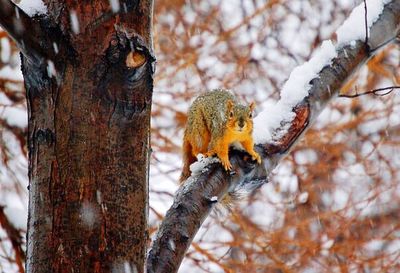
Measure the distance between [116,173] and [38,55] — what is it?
0.21 metres

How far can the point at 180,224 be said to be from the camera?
1.17m

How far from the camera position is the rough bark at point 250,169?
3.71 ft

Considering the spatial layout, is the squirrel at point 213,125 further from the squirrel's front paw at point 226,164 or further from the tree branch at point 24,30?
the tree branch at point 24,30

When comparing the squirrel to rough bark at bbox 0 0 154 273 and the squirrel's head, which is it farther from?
rough bark at bbox 0 0 154 273

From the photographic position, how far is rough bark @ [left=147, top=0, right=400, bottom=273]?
113cm

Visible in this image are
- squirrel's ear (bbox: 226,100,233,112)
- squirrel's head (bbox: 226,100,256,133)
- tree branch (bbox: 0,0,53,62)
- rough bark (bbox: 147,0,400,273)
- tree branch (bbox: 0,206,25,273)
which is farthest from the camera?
tree branch (bbox: 0,206,25,273)

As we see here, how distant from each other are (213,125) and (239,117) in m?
0.12

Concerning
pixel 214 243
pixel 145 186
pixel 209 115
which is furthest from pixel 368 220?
pixel 145 186

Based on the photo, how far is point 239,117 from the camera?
197cm

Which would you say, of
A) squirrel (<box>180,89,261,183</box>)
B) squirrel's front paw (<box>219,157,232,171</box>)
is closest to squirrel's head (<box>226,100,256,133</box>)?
squirrel (<box>180,89,261,183</box>)

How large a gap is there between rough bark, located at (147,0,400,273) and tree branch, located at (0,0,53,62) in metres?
0.43

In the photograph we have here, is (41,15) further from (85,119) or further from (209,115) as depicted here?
(209,115)

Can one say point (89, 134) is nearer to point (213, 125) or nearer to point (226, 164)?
point (226, 164)

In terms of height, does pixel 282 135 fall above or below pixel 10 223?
below
